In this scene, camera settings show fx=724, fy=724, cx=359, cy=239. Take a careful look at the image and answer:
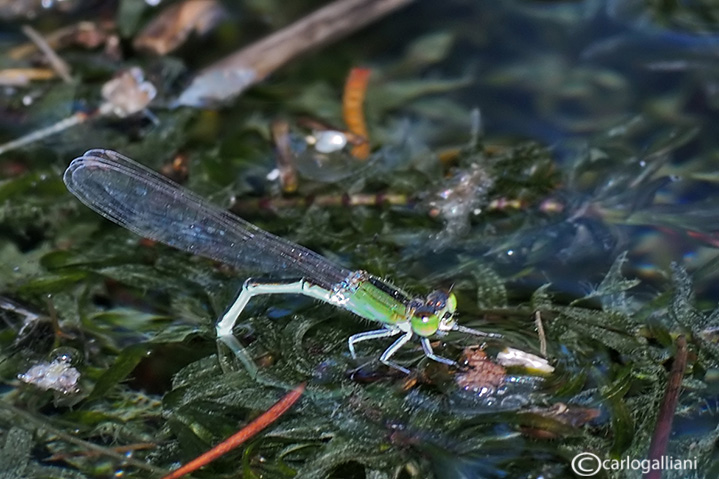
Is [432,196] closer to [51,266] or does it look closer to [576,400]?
[576,400]

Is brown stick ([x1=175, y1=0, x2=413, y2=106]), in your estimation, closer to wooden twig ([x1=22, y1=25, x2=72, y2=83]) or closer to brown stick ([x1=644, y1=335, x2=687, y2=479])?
wooden twig ([x1=22, y1=25, x2=72, y2=83])

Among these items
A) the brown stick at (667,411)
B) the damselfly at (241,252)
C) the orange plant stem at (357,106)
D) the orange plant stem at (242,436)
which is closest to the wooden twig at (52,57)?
the damselfly at (241,252)

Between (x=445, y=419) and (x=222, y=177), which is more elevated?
(x=222, y=177)

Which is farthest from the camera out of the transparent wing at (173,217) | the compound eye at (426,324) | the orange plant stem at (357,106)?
the orange plant stem at (357,106)

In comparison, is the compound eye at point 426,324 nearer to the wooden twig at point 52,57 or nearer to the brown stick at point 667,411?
the brown stick at point 667,411

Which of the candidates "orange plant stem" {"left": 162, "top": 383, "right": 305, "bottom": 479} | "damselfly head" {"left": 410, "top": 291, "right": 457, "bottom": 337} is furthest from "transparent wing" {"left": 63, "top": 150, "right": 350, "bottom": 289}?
"orange plant stem" {"left": 162, "top": 383, "right": 305, "bottom": 479}

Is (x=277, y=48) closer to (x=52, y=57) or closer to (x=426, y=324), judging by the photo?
(x=52, y=57)

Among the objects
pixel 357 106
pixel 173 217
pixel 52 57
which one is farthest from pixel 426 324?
pixel 52 57

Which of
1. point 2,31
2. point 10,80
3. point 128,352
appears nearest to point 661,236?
point 128,352

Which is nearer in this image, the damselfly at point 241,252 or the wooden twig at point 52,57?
the damselfly at point 241,252
